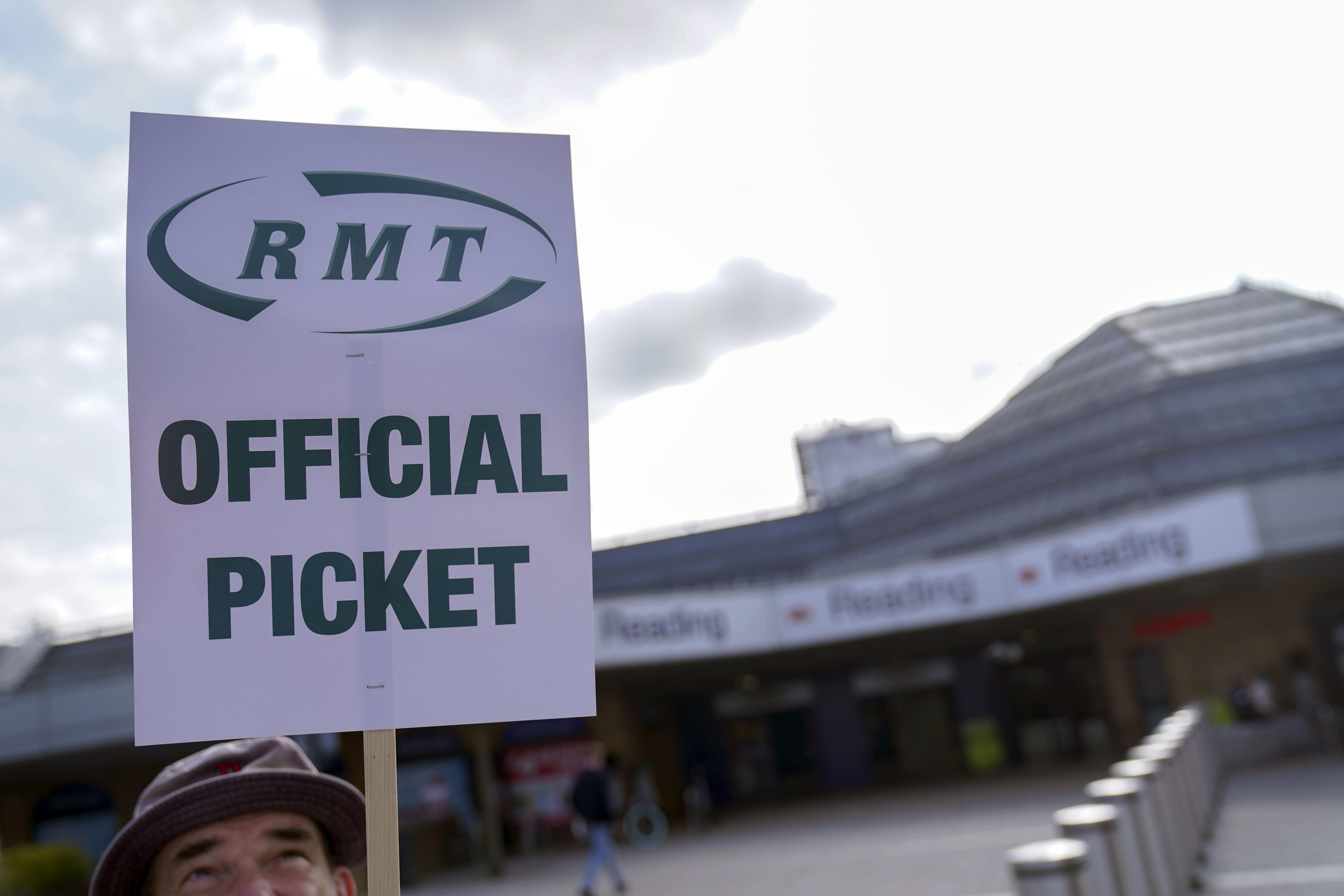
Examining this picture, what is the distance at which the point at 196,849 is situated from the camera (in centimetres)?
202

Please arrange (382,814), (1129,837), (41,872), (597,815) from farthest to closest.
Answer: (41,872) → (597,815) → (1129,837) → (382,814)

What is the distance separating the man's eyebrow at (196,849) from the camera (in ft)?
6.62

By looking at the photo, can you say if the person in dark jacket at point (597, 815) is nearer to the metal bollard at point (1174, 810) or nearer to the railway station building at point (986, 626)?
the metal bollard at point (1174, 810)

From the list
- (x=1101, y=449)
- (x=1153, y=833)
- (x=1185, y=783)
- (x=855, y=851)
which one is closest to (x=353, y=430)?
(x=1153, y=833)

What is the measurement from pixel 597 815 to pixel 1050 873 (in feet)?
29.2

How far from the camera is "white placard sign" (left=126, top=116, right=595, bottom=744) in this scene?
1.97 m

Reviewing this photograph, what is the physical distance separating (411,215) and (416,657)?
35.5 inches

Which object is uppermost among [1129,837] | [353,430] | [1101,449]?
[1101,449]

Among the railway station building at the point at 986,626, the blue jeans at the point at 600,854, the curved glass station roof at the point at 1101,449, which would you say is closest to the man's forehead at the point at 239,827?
the blue jeans at the point at 600,854

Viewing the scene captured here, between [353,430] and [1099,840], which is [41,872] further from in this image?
[353,430]

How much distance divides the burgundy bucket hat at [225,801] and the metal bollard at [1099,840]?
3.91m

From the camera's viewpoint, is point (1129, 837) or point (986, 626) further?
point (986, 626)

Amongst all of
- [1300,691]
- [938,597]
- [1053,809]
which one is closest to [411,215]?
[1053,809]

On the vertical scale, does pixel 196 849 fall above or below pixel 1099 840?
above
